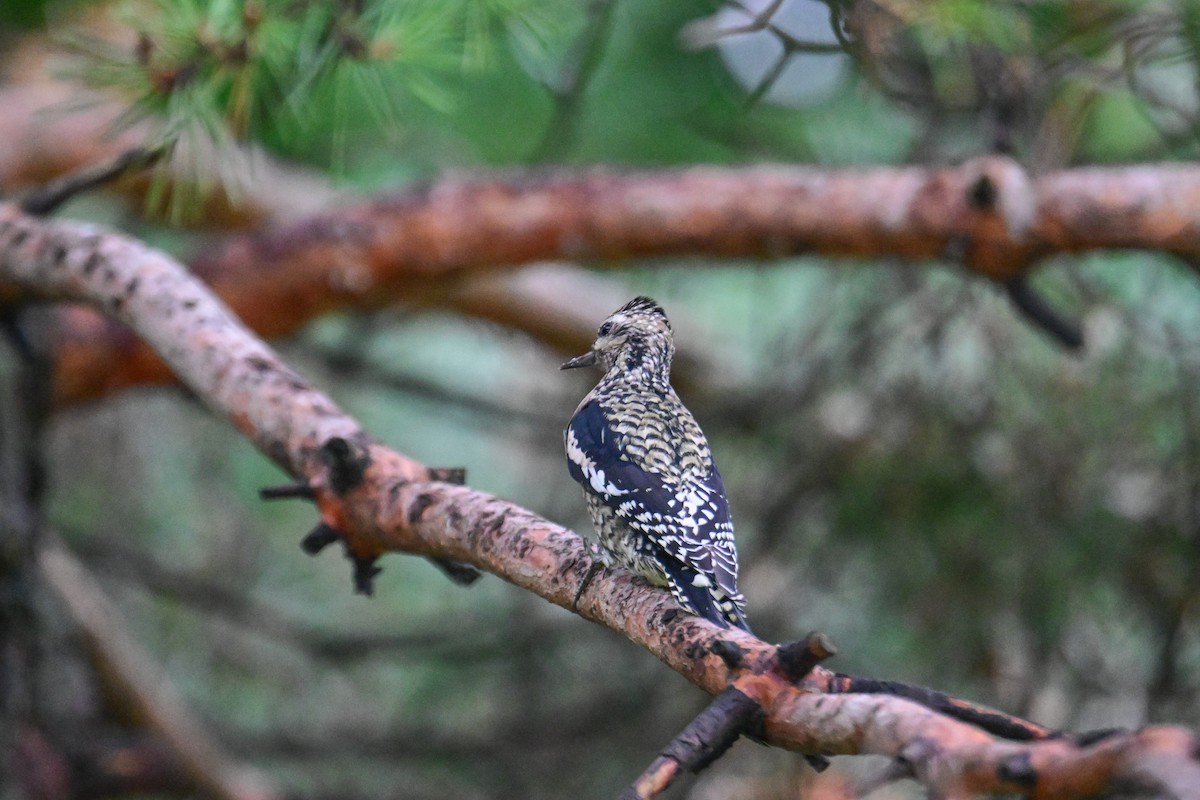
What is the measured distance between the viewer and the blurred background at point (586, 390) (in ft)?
8.79

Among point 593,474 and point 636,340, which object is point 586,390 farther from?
point 593,474

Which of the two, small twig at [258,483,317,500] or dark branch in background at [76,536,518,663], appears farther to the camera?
dark branch in background at [76,536,518,663]

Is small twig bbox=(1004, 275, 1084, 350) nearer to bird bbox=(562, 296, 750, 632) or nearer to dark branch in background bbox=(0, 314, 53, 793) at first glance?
bird bbox=(562, 296, 750, 632)

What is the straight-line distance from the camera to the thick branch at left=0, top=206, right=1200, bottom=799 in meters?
0.96

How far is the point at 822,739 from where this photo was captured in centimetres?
115

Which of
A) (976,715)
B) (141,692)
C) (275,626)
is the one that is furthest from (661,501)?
(275,626)

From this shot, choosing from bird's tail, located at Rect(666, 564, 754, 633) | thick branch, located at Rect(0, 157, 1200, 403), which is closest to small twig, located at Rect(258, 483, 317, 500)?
Answer: bird's tail, located at Rect(666, 564, 754, 633)

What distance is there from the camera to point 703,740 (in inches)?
45.5

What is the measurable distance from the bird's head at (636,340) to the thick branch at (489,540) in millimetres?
332

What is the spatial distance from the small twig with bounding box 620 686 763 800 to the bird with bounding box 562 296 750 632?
240mm

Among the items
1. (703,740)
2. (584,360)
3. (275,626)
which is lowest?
(703,740)

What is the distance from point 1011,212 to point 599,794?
2.16 m

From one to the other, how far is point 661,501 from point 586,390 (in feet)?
7.82

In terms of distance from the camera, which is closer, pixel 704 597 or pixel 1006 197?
pixel 704 597
